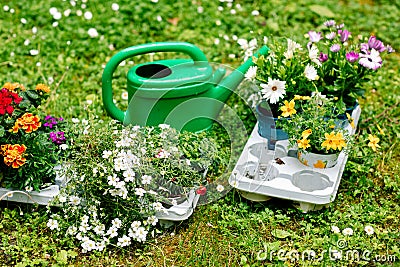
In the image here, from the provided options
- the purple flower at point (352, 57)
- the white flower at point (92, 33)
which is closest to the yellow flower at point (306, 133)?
the purple flower at point (352, 57)

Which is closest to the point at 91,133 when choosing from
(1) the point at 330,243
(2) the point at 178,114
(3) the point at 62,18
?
(2) the point at 178,114

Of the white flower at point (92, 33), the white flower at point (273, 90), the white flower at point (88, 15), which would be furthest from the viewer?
the white flower at point (88, 15)

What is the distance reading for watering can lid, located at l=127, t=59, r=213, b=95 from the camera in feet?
8.79

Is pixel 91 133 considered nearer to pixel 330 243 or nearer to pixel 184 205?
pixel 184 205

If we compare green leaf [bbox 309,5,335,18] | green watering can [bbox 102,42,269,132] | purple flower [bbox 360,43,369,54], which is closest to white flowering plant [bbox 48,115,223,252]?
green watering can [bbox 102,42,269,132]

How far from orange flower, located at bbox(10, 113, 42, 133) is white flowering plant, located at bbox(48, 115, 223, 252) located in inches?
6.9

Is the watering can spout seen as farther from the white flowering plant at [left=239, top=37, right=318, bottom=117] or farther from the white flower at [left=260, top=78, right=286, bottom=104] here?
the white flower at [left=260, top=78, right=286, bottom=104]

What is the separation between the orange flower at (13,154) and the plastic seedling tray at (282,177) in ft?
2.79

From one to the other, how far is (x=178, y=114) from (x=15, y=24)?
1.62 metres

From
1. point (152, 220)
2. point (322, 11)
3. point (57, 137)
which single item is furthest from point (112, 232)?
point (322, 11)

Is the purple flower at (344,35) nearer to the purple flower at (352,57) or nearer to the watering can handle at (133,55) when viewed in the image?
the purple flower at (352,57)

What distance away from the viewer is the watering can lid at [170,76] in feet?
8.79

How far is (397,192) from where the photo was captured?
2713 mm

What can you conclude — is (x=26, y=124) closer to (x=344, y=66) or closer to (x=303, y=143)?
(x=303, y=143)
